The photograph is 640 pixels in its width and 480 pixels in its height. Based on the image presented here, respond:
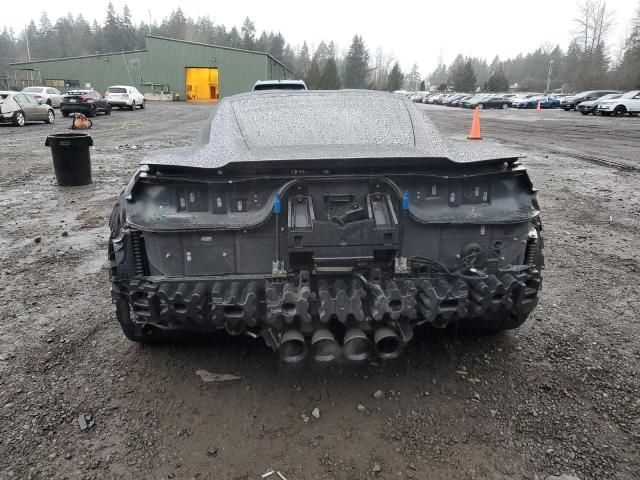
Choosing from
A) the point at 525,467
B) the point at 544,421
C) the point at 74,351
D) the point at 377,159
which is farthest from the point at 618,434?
the point at 74,351

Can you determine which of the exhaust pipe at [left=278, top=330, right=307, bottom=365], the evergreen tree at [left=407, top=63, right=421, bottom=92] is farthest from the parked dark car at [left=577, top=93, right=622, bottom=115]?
the evergreen tree at [left=407, top=63, right=421, bottom=92]

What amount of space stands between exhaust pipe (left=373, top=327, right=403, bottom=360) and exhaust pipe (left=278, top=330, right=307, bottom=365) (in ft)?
1.31

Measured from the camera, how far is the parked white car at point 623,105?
1095 inches

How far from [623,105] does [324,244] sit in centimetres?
3161

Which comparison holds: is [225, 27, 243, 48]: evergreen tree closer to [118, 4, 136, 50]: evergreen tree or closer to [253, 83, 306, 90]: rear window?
[118, 4, 136, 50]: evergreen tree

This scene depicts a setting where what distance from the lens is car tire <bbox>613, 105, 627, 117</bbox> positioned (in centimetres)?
2802

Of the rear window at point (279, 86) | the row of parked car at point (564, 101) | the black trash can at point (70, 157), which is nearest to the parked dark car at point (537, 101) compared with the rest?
the row of parked car at point (564, 101)

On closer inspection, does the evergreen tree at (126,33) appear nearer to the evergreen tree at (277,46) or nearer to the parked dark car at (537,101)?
the evergreen tree at (277,46)

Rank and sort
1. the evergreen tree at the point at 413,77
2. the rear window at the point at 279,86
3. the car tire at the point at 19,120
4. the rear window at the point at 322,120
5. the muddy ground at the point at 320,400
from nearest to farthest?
the muddy ground at the point at 320,400 → the rear window at the point at 322,120 → the rear window at the point at 279,86 → the car tire at the point at 19,120 → the evergreen tree at the point at 413,77

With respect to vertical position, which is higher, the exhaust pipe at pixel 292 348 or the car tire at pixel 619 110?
the car tire at pixel 619 110

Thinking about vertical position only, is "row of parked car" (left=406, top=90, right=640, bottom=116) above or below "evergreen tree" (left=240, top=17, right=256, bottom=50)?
below

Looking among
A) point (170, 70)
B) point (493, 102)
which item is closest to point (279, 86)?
point (493, 102)

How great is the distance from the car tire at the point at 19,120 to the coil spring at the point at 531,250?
21701 mm

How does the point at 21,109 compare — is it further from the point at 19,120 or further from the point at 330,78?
the point at 330,78
